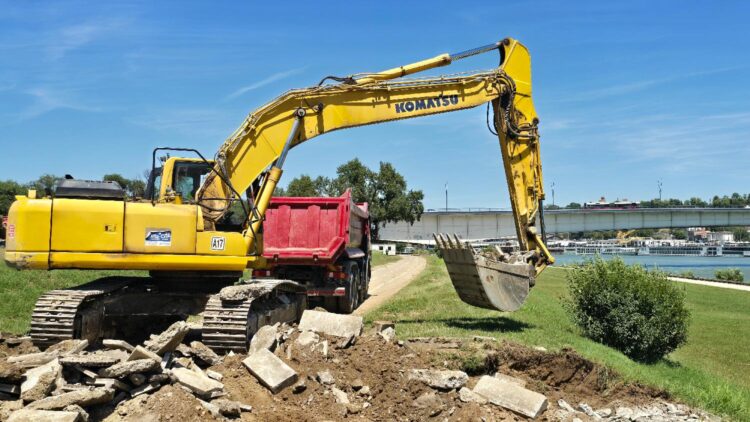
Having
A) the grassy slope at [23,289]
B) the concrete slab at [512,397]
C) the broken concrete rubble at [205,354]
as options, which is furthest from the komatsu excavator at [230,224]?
the grassy slope at [23,289]

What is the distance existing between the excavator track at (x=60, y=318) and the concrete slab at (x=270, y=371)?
2575 millimetres

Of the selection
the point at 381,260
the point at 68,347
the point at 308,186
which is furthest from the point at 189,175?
the point at 308,186

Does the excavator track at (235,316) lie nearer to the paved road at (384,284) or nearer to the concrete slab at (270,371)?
the concrete slab at (270,371)

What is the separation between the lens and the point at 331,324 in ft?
34.0

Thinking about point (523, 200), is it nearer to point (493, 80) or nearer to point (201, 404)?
point (493, 80)

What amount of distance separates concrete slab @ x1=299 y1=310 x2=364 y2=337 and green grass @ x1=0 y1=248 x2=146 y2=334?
22.4 ft

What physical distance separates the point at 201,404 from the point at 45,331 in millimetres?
3121

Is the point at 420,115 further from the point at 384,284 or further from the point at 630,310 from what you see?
the point at 384,284

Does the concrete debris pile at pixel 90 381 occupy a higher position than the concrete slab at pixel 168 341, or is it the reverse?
the concrete slab at pixel 168 341

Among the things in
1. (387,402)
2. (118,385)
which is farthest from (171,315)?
(387,402)

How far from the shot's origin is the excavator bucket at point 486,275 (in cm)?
1388

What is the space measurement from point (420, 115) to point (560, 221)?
6508 centimetres

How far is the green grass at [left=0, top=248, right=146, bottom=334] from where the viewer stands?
15370mm

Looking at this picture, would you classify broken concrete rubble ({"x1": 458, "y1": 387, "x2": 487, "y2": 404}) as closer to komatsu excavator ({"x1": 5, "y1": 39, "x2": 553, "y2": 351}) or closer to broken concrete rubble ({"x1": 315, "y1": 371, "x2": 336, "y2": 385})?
broken concrete rubble ({"x1": 315, "y1": 371, "x2": 336, "y2": 385})
